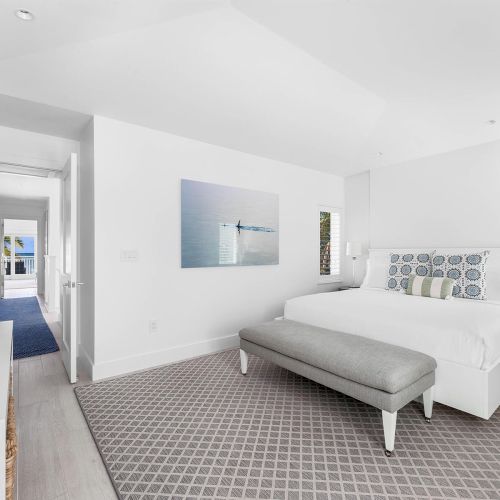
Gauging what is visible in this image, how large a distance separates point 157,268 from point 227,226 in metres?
0.99

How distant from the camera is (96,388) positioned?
270 centimetres

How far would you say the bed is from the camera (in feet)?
6.72

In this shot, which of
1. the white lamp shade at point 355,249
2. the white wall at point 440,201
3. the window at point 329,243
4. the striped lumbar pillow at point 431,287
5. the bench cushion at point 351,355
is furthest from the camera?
the window at point 329,243

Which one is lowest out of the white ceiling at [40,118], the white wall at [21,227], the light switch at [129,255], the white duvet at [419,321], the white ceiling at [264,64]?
the white duvet at [419,321]

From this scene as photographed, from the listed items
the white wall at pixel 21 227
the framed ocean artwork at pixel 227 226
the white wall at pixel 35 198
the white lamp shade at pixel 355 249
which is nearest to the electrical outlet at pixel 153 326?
the framed ocean artwork at pixel 227 226

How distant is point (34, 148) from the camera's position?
3289 mm

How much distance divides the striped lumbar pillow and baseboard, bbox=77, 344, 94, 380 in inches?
133

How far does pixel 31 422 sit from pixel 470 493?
2.67m

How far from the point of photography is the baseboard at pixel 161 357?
2.93 meters

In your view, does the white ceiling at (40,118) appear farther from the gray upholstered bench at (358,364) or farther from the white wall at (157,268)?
the gray upholstered bench at (358,364)

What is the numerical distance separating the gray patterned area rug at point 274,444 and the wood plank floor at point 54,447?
0.08 m

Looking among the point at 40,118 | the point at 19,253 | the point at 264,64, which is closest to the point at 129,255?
the point at 40,118

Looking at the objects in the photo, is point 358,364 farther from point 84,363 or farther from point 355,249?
point 355,249

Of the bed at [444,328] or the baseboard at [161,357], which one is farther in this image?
the baseboard at [161,357]
